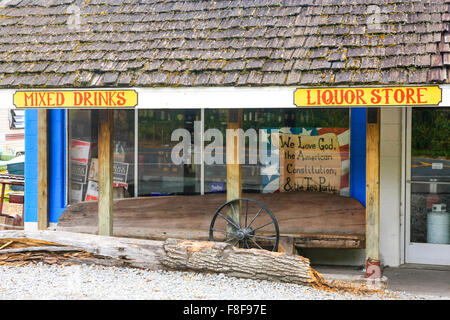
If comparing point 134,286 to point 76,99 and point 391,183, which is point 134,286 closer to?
point 76,99

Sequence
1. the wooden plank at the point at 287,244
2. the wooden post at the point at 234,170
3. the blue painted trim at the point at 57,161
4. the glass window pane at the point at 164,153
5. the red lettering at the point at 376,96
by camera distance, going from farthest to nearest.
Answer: the blue painted trim at the point at 57,161 → the glass window pane at the point at 164,153 → the wooden plank at the point at 287,244 → the wooden post at the point at 234,170 → the red lettering at the point at 376,96

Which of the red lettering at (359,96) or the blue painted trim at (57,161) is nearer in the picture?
the red lettering at (359,96)

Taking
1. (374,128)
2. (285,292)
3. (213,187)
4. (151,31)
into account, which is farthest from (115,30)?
(285,292)

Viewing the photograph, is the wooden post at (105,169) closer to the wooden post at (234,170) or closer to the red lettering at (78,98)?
the red lettering at (78,98)

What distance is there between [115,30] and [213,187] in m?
2.81

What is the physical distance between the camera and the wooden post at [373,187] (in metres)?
7.65

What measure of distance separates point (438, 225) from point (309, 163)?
2022mm

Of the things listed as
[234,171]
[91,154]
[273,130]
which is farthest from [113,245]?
[273,130]

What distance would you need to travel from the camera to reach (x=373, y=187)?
769 cm

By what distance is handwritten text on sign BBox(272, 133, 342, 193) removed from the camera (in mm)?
9430

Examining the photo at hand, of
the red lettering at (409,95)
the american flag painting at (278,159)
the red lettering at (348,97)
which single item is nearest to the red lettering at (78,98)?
the american flag painting at (278,159)

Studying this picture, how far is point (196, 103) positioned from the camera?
753cm

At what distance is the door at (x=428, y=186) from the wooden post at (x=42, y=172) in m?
5.56

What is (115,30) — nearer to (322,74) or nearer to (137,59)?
(137,59)
